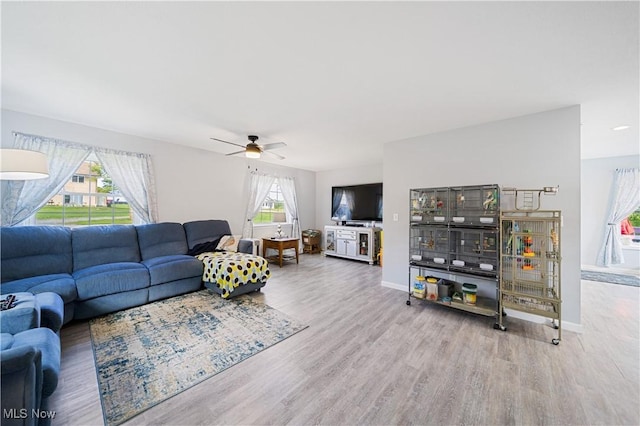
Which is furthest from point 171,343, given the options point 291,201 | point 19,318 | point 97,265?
point 291,201

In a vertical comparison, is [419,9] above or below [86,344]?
above

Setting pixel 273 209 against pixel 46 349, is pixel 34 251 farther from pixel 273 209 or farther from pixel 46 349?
pixel 273 209

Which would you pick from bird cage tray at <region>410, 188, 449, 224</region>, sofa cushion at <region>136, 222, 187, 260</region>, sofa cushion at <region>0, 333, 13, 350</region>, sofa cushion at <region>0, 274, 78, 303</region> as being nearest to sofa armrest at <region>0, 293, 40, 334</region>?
sofa cushion at <region>0, 333, 13, 350</region>

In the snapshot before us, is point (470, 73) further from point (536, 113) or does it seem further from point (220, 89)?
point (220, 89)

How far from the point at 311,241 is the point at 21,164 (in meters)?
5.38

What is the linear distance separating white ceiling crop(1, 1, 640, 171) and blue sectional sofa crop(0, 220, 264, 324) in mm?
1625

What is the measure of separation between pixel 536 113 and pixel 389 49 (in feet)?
7.49

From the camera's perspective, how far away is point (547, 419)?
1.44 meters

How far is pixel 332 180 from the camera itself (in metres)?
6.92

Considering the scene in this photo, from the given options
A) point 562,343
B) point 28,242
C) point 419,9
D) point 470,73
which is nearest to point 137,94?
point 28,242

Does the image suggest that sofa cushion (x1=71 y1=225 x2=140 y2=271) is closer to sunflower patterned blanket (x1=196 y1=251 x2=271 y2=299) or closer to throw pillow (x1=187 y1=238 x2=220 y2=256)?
throw pillow (x1=187 y1=238 x2=220 y2=256)

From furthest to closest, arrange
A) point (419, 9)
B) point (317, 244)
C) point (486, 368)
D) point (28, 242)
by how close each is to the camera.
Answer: point (317, 244) < point (28, 242) < point (486, 368) < point (419, 9)

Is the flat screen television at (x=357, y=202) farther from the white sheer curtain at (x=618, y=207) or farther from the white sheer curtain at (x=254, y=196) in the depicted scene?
the white sheer curtain at (x=618, y=207)
